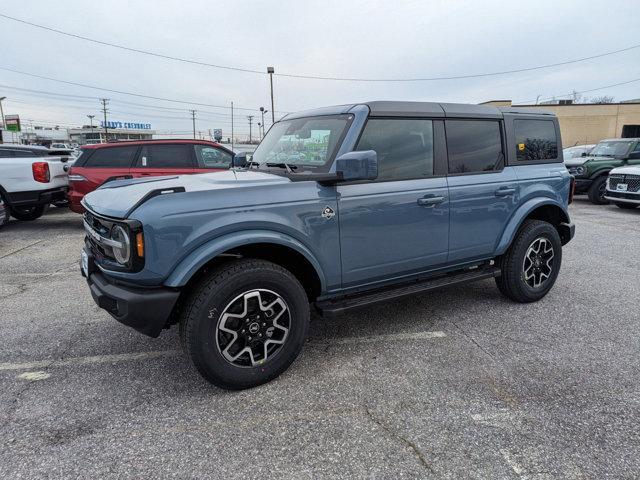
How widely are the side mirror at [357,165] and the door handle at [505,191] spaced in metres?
1.63

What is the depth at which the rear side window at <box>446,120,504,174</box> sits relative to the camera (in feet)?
12.1

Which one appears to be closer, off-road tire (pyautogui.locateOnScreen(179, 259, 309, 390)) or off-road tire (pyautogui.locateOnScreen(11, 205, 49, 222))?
off-road tire (pyautogui.locateOnScreen(179, 259, 309, 390))

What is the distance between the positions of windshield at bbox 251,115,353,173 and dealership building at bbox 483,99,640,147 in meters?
36.5

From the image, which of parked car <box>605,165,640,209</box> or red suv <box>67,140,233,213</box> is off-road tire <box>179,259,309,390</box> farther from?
parked car <box>605,165,640,209</box>

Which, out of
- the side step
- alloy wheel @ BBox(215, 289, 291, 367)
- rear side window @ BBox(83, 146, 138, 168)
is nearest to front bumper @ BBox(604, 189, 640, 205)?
the side step

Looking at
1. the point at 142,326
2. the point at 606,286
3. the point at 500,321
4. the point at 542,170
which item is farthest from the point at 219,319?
the point at 606,286

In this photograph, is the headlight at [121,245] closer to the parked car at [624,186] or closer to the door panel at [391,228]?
the door panel at [391,228]

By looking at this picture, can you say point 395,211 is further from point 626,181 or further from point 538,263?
point 626,181

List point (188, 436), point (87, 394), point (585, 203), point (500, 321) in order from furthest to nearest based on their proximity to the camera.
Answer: point (585, 203)
point (500, 321)
point (87, 394)
point (188, 436)

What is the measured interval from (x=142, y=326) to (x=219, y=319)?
46 centimetres

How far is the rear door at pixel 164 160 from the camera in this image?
8.30m

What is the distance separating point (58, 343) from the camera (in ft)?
11.6

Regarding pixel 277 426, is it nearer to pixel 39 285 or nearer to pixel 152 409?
pixel 152 409

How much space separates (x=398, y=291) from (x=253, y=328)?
126 cm
